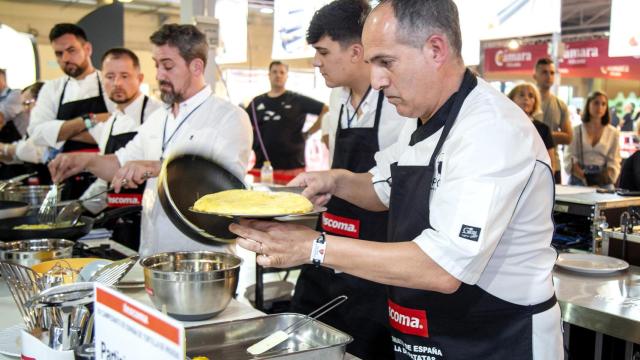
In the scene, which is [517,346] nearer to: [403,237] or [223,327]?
[403,237]

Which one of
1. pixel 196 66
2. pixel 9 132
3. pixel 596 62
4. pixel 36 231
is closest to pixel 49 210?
pixel 36 231

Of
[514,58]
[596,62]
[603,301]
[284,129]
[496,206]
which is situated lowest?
[603,301]

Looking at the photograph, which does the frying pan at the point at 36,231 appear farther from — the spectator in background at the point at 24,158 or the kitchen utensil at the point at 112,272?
the spectator in background at the point at 24,158

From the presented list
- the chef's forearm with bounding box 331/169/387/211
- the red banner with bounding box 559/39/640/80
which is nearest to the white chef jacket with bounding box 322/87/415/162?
the chef's forearm with bounding box 331/169/387/211

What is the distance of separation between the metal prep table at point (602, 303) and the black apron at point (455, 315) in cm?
62

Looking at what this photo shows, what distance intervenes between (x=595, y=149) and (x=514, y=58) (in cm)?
728

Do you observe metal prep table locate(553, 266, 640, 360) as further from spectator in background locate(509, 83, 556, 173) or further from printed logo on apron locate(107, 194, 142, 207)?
spectator in background locate(509, 83, 556, 173)

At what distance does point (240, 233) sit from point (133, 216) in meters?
1.80

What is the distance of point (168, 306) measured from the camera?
1586 millimetres

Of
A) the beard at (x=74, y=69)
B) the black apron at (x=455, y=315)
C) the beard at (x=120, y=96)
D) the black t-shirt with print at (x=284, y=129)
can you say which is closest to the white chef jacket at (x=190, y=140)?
the beard at (x=120, y=96)

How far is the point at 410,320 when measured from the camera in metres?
1.57

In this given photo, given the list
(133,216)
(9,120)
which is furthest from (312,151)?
(133,216)

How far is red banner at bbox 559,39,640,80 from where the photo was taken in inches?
457

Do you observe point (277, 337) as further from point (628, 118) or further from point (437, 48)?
point (628, 118)
